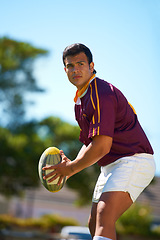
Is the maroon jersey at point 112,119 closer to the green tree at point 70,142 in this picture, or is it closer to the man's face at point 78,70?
the man's face at point 78,70

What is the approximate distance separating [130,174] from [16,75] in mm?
27336

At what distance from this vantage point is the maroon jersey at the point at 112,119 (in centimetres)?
354

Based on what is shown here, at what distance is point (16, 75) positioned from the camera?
30.2m

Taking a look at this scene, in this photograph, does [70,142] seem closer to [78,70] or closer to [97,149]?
[78,70]

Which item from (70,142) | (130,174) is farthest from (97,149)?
(70,142)

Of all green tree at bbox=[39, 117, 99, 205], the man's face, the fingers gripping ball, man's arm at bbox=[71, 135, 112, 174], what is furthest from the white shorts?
green tree at bbox=[39, 117, 99, 205]

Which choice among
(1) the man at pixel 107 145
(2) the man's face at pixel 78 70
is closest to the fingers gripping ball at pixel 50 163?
(1) the man at pixel 107 145

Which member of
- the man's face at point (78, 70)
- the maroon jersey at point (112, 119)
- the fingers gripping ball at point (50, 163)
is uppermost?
the man's face at point (78, 70)

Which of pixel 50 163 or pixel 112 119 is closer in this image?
pixel 112 119

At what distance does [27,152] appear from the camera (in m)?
A: 26.2

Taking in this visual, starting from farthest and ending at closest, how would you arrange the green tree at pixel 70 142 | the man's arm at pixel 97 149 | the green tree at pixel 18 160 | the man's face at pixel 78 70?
the green tree at pixel 70 142
the green tree at pixel 18 160
the man's face at pixel 78 70
the man's arm at pixel 97 149

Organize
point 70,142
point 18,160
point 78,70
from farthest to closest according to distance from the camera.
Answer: point 70,142
point 18,160
point 78,70

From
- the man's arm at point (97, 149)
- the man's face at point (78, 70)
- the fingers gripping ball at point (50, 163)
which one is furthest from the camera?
the fingers gripping ball at point (50, 163)

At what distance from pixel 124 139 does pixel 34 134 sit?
932 inches
